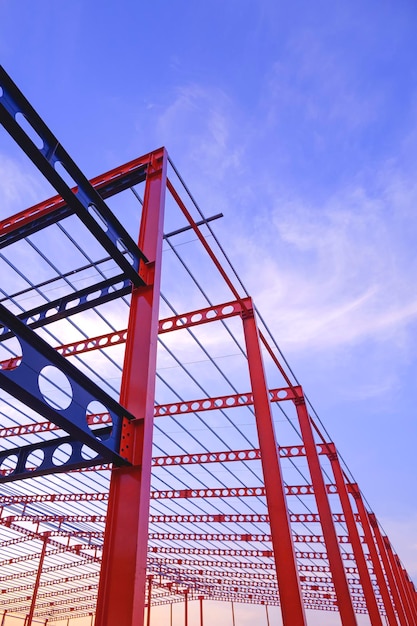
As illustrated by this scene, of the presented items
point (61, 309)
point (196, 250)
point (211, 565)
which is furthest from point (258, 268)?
point (211, 565)

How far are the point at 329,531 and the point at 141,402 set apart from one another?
1223 centimetres

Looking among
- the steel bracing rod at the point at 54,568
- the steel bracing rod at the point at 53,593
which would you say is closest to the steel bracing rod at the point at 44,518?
the steel bracing rod at the point at 54,568

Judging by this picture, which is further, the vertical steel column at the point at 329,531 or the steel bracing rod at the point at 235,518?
the steel bracing rod at the point at 235,518

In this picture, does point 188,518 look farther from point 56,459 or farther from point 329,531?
point 56,459

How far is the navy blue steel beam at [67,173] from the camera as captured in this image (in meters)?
6.74

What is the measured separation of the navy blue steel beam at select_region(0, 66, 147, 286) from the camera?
22.1ft

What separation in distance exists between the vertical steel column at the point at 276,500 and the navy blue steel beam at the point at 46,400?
602 centimetres

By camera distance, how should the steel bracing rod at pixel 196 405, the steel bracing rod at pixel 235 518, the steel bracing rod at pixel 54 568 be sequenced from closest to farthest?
the steel bracing rod at pixel 196 405
the steel bracing rod at pixel 235 518
the steel bracing rod at pixel 54 568

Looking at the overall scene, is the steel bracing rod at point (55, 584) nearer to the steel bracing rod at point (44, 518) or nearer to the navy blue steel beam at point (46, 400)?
the steel bracing rod at point (44, 518)

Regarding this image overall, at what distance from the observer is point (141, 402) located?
22.3ft

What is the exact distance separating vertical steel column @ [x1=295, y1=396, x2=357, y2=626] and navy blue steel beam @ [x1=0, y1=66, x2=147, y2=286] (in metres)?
11.9

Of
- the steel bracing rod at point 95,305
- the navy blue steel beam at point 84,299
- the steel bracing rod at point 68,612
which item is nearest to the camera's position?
the navy blue steel beam at point 84,299

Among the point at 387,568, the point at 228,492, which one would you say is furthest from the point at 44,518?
the point at 387,568

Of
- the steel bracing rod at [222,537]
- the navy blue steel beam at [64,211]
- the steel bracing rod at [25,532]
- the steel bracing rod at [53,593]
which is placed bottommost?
the navy blue steel beam at [64,211]
